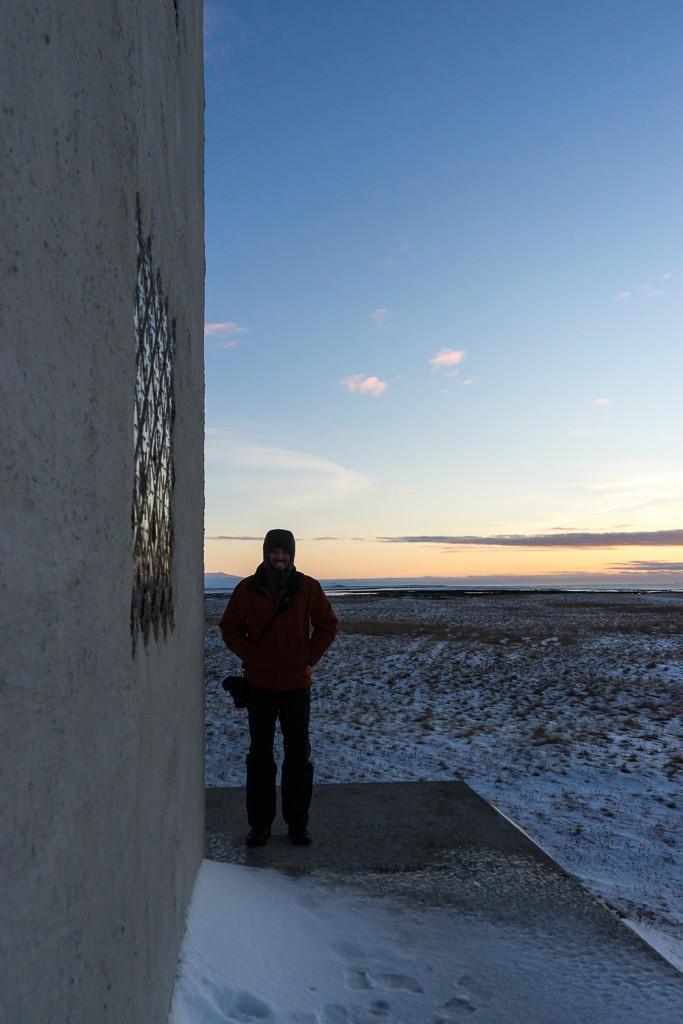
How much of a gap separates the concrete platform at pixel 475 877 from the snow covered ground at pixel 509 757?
30 cm

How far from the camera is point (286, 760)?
4062mm

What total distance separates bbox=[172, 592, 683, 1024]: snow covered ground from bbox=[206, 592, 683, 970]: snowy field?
0.02 m

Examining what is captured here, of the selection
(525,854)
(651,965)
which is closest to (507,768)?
(525,854)

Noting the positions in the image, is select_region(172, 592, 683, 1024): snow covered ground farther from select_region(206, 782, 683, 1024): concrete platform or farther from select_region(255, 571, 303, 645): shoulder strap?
select_region(255, 571, 303, 645): shoulder strap

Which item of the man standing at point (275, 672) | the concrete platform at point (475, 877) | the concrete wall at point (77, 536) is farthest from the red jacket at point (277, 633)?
the concrete wall at point (77, 536)

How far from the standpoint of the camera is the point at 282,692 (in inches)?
159

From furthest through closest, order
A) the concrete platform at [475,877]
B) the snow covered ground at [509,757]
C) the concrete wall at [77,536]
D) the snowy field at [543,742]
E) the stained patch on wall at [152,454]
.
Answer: the snowy field at [543,742]
the snow covered ground at [509,757]
the concrete platform at [475,877]
the stained patch on wall at [152,454]
the concrete wall at [77,536]

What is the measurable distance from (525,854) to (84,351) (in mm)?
3619

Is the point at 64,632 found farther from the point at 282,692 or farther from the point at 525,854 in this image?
the point at 525,854

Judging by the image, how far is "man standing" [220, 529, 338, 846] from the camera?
3.99 metres

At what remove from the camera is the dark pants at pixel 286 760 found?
399cm

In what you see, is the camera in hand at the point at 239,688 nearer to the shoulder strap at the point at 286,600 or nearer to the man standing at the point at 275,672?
the man standing at the point at 275,672

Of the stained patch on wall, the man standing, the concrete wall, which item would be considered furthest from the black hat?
the concrete wall

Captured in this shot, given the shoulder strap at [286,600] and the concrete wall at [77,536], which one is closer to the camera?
the concrete wall at [77,536]
